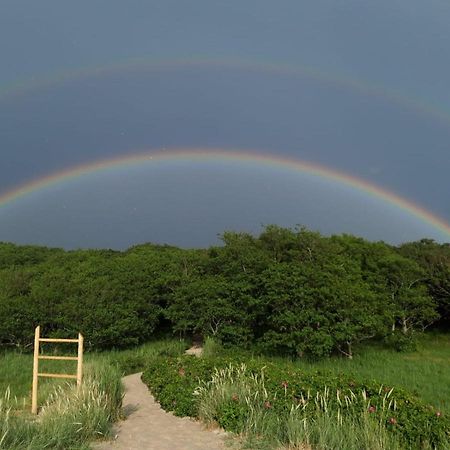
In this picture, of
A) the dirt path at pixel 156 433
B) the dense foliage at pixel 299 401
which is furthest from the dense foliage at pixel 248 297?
the dirt path at pixel 156 433

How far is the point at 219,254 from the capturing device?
2447 centimetres

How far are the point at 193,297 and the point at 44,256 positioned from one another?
31.1 m

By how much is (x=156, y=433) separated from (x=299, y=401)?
291 cm

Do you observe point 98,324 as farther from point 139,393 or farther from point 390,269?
point 390,269

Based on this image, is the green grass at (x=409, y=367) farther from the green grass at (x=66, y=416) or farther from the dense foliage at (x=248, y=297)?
the green grass at (x=66, y=416)

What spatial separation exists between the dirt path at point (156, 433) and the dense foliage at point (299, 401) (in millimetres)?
322

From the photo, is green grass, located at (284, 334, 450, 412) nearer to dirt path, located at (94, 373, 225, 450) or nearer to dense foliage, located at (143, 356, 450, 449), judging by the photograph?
dense foliage, located at (143, 356, 450, 449)

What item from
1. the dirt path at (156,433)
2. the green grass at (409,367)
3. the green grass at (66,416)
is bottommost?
the green grass at (409,367)

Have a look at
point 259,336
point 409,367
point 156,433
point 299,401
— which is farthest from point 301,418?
point 259,336

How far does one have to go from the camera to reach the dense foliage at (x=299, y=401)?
7.58 metres

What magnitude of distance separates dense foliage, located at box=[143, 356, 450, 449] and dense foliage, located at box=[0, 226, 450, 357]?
9.53 meters

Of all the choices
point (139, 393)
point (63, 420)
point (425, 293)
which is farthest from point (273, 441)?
point (425, 293)

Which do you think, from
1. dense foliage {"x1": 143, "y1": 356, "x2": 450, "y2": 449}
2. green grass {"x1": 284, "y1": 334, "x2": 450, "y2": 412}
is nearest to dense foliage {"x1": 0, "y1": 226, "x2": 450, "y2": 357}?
green grass {"x1": 284, "y1": 334, "x2": 450, "y2": 412}

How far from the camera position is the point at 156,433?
359 inches
